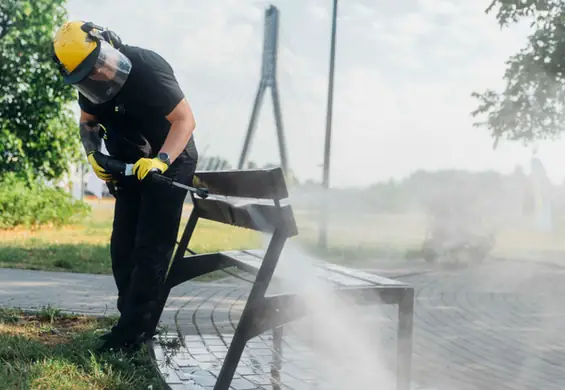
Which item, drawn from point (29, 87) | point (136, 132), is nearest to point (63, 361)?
point (136, 132)

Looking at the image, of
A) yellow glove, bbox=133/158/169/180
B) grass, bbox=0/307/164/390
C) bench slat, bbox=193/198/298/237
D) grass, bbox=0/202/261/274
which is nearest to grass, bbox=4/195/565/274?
grass, bbox=0/202/261/274

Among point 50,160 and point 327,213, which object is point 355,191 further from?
point 50,160

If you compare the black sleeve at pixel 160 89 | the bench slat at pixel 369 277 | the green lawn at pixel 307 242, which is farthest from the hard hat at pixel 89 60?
the green lawn at pixel 307 242

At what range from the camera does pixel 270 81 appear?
530 inches

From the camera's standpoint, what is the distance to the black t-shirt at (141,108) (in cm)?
351

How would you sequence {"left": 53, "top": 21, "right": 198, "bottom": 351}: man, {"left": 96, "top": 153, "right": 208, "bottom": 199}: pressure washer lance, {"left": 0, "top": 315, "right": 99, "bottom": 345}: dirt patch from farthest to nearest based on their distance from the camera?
{"left": 0, "top": 315, "right": 99, "bottom": 345}: dirt patch
{"left": 53, "top": 21, "right": 198, "bottom": 351}: man
{"left": 96, "top": 153, "right": 208, "bottom": 199}: pressure washer lance

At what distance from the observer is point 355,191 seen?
35.0 ft

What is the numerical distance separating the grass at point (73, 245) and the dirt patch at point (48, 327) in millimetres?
870

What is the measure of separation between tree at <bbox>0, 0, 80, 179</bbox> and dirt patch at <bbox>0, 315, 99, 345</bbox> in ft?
29.0

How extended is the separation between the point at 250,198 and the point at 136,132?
0.87 meters

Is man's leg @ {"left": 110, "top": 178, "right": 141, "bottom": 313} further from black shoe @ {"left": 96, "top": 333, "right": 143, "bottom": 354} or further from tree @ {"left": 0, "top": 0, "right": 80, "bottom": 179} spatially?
tree @ {"left": 0, "top": 0, "right": 80, "bottom": 179}

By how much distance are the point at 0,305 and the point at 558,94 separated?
9.87 meters

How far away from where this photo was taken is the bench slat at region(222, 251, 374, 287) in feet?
9.96

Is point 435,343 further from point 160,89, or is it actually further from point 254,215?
point 160,89
